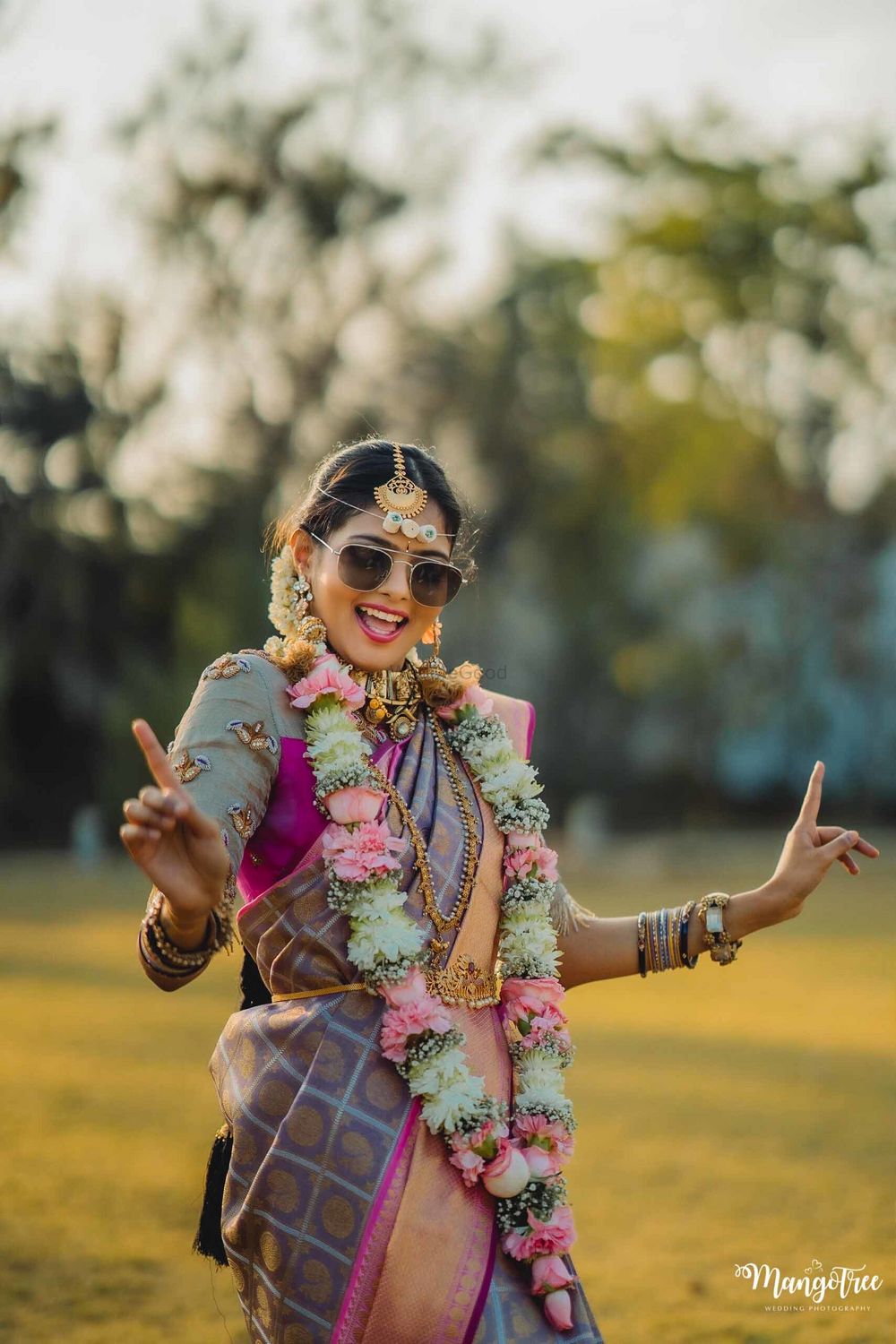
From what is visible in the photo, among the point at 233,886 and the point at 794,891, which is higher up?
the point at 794,891

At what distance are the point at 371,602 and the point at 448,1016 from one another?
0.75 m

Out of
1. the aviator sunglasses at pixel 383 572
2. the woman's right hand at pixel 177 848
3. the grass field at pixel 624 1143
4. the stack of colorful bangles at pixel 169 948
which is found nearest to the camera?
the woman's right hand at pixel 177 848

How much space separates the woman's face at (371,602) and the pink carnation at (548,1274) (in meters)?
1.07

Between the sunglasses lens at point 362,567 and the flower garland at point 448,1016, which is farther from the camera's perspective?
the sunglasses lens at point 362,567

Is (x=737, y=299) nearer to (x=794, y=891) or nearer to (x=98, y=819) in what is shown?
(x=98, y=819)

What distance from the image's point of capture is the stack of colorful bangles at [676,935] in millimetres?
3084

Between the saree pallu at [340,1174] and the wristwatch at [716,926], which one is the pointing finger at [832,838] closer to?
the wristwatch at [716,926]

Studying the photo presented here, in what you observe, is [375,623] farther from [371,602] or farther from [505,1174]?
[505,1174]

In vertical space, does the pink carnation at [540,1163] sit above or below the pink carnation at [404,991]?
below

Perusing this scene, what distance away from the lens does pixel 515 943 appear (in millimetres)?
2902

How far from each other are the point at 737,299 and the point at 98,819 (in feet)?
56.2

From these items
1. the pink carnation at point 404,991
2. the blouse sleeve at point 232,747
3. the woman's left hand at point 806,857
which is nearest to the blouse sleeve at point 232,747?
the blouse sleeve at point 232,747

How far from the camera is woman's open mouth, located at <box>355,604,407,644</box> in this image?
292cm

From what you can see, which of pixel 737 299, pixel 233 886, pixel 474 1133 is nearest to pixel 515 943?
pixel 474 1133
